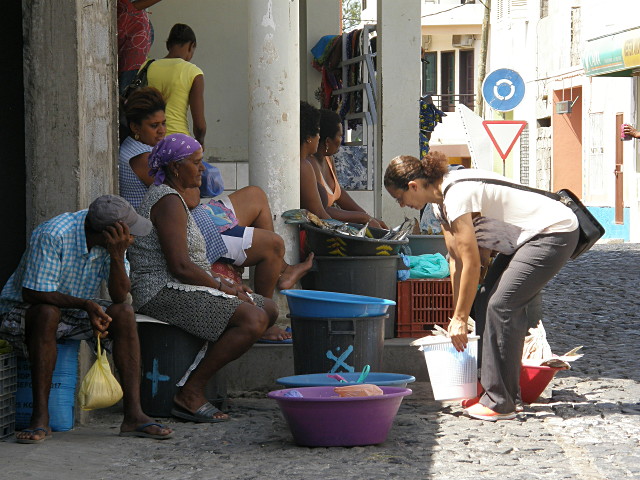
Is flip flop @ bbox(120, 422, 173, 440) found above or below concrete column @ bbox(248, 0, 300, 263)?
below

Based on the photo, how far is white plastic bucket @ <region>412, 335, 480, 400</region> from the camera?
630cm

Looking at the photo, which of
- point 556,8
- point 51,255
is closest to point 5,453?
point 51,255

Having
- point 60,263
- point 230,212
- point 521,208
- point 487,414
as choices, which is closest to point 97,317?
point 60,263

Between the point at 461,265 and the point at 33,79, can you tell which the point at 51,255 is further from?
the point at 461,265

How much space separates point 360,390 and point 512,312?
3.94ft

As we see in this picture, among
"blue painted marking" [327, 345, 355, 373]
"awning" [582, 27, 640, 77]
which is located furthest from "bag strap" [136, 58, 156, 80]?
"awning" [582, 27, 640, 77]

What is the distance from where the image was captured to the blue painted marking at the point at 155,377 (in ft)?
20.2

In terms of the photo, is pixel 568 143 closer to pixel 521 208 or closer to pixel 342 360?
pixel 521 208

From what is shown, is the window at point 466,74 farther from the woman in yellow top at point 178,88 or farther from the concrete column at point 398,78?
the woman in yellow top at point 178,88

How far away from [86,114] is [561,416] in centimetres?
312

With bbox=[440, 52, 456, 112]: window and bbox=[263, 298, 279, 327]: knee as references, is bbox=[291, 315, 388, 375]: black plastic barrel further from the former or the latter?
bbox=[440, 52, 456, 112]: window

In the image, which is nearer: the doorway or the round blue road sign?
the round blue road sign

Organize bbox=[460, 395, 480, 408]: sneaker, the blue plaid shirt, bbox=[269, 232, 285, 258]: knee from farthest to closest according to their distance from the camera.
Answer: bbox=[269, 232, 285, 258]: knee → bbox=[460, 395, 480, 408]: sneaker → the blue plaid shirt

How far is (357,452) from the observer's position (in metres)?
5.48
